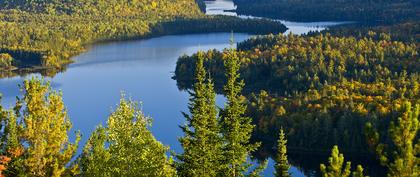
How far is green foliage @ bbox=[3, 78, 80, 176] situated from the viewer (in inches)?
1665

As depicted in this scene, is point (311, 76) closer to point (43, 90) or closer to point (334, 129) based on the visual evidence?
point (334, 129)

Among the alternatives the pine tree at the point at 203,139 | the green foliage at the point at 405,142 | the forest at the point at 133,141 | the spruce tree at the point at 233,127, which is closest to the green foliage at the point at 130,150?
the forest at the point at 133,141

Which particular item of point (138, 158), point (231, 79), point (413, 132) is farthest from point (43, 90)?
point (413, 132)

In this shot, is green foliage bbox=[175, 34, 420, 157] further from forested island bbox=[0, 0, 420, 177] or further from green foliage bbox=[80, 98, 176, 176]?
green foliage bbox=[80, 98, 176, 176]

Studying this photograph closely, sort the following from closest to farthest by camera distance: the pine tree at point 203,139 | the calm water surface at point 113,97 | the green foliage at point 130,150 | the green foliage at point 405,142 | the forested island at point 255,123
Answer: the green foliage at point 405,142 < the green foliage at point 130,150 < the forested island at point 255,123 < the pine tree at point 203,139 < the calm water surface at point 113,97

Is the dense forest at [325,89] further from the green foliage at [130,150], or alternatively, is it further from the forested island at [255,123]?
the green foliage at [130,150]

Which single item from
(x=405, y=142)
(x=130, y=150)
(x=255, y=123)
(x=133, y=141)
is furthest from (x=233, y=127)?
(x=255, y=123)

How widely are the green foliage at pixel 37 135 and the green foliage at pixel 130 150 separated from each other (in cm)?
543

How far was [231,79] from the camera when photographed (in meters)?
41.4

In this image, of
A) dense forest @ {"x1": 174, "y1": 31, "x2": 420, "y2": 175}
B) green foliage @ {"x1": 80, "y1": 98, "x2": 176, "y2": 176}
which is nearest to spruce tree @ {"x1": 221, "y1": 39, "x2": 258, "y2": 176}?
green foliage @ {"x1": 80, "y1": 98, "x2": 176, "y2": 176}

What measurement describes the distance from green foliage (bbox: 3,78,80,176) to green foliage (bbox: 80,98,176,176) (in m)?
5.43

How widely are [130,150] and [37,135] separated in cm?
934

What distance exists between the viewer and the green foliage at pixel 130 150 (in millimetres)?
37031

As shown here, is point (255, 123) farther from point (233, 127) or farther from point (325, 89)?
point (233, 127)
